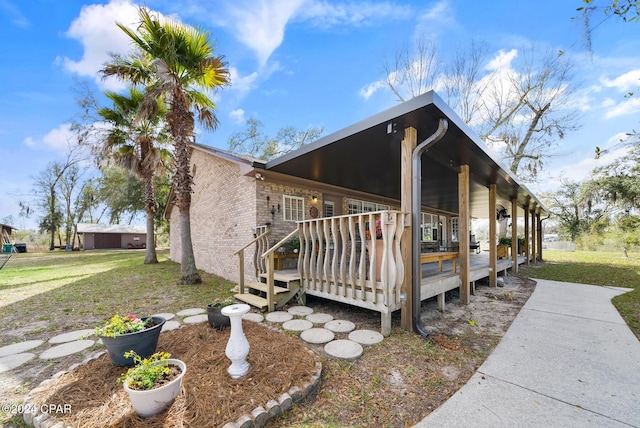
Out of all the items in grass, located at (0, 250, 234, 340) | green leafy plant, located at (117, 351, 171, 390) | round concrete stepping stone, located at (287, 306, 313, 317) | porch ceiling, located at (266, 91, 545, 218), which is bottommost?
grass, located at (0, 250, 234, 340)

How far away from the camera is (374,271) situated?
3607 millimetres

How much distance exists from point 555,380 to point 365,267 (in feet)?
7.40

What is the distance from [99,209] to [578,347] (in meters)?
42.9

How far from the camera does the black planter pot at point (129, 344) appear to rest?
7.88 feet

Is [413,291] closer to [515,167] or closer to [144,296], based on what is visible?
[144,296]

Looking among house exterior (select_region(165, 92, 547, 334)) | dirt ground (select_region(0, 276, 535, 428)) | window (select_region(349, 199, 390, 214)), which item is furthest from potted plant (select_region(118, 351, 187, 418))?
window (select_region(349, 199, 390, 214))

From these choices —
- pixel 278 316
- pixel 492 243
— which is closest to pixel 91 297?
pixel 278 316

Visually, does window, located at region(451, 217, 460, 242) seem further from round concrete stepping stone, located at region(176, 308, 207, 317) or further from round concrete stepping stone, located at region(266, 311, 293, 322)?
round concrete stepping stone, located at region(176, 308, 207, 317)

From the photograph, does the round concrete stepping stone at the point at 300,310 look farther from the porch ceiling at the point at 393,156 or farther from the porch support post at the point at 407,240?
the porch ceiling at the point at 393,156

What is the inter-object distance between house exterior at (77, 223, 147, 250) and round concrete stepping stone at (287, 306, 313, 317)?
3161 cm

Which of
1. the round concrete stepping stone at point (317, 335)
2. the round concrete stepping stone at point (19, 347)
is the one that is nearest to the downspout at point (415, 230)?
the round concrete stepping stone at point (317, 335)

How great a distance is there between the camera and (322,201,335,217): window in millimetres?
8195

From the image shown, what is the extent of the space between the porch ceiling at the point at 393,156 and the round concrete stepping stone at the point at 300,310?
9.50ft

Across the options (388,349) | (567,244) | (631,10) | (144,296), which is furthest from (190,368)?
(567,244)
